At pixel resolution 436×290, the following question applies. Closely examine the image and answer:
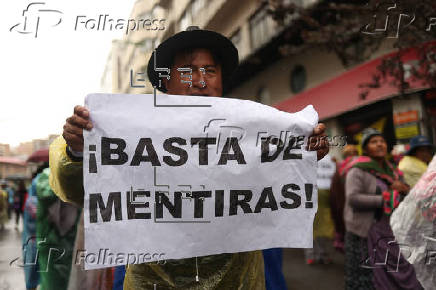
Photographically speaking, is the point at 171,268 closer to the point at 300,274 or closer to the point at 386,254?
the point at 386,254

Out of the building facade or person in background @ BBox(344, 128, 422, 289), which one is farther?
the building facade

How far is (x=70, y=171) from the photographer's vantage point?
1597 mm

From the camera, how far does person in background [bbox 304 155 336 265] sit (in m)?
7.05

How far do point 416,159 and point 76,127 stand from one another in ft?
15.1

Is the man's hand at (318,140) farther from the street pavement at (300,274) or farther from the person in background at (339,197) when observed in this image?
the person in background at (339,197)

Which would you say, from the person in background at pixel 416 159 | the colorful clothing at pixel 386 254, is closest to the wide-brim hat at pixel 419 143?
the person in background at pixel 416 159

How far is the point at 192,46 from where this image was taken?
6.55 ft

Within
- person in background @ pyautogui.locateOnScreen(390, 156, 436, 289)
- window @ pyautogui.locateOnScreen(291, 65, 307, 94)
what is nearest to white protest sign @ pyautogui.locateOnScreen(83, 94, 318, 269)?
person in background @ pyautogui.locateOnScreen(390, 156, 436, 289)

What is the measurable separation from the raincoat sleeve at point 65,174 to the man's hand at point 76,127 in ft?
0.24

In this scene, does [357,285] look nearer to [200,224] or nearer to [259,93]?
[200,224]

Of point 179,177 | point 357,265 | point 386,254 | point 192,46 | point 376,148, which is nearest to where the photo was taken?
point 179,177

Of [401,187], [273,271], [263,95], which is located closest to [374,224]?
[401,187]

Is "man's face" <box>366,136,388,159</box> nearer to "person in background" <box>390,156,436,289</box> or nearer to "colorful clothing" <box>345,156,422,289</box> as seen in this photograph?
"colorful clothing" <box>345,156,422,289</box>

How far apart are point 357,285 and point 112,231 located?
337cm
